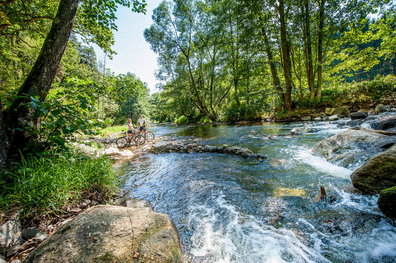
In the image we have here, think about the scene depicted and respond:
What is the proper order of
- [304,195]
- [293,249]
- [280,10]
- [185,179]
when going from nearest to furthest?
[293,249], [304,195], [185,179], [280,10]

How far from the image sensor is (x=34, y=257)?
3.95ft

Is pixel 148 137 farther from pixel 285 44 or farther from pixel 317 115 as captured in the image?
pixel 317 115

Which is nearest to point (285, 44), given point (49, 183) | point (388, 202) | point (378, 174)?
point (378, 174)

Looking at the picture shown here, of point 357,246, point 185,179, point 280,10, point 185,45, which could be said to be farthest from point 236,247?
point 185,45

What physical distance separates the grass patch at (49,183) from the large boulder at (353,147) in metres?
5.74

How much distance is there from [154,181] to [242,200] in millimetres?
2541

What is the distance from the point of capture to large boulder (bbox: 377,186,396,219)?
1.88 metres

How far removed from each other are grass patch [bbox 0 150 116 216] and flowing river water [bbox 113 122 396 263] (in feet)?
3.83

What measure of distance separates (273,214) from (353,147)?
361 centimetres

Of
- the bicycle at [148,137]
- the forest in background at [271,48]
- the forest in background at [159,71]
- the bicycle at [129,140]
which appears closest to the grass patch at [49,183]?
the forest in background at [159,71]

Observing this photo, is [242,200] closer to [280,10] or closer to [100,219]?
[100,219]

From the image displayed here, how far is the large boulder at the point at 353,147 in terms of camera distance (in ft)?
11.4

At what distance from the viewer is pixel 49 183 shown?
2115 mm

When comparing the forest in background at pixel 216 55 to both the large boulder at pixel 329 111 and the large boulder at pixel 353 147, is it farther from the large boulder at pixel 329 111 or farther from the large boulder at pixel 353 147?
the large boulder at pixel 353 147
